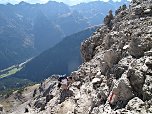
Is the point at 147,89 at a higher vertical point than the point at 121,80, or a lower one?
higher

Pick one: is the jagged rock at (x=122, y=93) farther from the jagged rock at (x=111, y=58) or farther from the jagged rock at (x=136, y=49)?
the jagged rock at (x=111, y=58)

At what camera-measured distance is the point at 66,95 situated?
61.8 m

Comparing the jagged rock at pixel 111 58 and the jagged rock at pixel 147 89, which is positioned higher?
the jagged rock at pixel 147 89

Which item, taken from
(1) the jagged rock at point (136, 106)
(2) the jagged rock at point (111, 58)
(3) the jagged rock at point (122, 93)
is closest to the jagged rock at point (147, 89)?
(1) the jagged rock at point (136, 106)

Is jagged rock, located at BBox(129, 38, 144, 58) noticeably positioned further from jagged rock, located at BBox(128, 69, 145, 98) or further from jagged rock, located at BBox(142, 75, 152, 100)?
jagged rock, located at BBox(142, 75, 152, 100)

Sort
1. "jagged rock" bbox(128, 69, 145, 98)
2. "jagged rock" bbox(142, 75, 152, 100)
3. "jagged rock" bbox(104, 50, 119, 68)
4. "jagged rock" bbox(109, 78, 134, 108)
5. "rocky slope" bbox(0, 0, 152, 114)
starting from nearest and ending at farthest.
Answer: "jagged rock" bbox(142, 75, 152, 100)
"rocky slope" bbox(0, 0, 152, 114)
"jagged rock" bbox(128, 69, 145, 98)
"jagged rock" bbox(109, 78, 134, 108)
"jagged rock" bbox(104, 50, 119, 68)

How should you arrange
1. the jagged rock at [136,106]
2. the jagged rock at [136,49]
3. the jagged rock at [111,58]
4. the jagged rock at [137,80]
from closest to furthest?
the jagged rock at [136,106] < the jagged rock at [137,80] < the jagged rock at [136,49] < the jagged rock at [111,58]

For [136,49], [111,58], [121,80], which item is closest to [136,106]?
[121,80]

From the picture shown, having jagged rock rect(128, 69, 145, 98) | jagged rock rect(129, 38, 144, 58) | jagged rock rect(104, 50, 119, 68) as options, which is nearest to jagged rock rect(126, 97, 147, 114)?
jagged rock rect(128, 69, 145, 98)

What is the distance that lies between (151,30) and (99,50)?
3054cm

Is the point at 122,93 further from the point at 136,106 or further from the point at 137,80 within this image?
the point at 136,106

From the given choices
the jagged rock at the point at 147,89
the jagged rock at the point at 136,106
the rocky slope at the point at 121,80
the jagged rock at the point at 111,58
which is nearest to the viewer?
the jagged rock at the point at 136,106

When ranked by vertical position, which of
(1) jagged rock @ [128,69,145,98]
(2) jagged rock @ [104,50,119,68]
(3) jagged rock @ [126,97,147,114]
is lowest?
(2) jagged rock @ [104,50,119,68]

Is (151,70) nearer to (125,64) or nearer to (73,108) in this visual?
(125,64)
